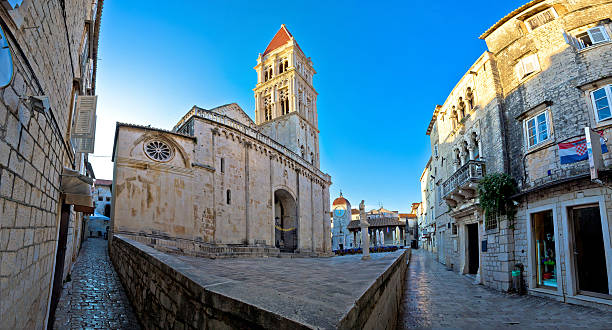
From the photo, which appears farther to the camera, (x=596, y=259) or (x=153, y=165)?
(x=153, y=165)

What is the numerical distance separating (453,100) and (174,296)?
1834 centimetres

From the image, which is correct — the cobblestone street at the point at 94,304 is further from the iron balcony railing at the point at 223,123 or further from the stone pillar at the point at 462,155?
the stone pillar at the point at 462,155

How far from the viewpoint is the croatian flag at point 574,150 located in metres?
9.10

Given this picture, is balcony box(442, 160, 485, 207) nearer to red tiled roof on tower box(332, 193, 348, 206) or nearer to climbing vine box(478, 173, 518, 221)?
climbing vine box(478, 173, 518, 221)

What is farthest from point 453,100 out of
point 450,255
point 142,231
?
point 142,231

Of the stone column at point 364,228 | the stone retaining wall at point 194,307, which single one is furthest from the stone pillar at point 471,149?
the stone retaining wall at point 194,307

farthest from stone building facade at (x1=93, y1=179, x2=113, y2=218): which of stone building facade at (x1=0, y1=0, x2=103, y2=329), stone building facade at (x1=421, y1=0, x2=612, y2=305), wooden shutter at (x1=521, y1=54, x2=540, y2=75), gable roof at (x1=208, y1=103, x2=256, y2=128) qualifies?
wooden shutter at (x1=521, y1=54, x2=540, y2=75)

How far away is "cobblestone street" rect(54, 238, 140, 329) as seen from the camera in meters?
5.64

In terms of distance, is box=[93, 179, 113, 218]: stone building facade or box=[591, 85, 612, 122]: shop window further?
box=[93, 179, 113, 218]: stone building facade

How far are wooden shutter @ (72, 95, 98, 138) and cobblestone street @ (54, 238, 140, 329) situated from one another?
397 centimetres

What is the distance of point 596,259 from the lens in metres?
9.40

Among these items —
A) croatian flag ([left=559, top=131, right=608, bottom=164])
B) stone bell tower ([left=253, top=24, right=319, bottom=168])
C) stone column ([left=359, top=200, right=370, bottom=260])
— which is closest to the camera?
croatian flag ([left=559, top=131, right=608, bottom=164])

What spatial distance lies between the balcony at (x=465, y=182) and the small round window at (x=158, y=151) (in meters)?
15.6

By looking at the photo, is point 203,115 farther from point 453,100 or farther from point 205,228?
point 453,100
